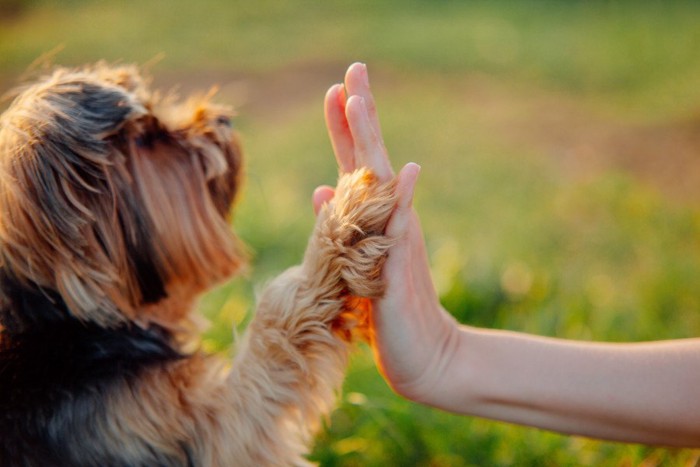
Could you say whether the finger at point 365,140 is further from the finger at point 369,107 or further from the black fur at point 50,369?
the black fur at point 50,369

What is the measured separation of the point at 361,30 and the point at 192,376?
27.3 ft

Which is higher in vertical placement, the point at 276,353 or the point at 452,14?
the point at 452,14

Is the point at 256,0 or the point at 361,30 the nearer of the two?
the point at 361,30

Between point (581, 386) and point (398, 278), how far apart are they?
25.2 inches

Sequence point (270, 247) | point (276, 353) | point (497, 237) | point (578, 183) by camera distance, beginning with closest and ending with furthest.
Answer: point (276, 353) → point (270, 247) → point (497, 237) → point (578, 183)

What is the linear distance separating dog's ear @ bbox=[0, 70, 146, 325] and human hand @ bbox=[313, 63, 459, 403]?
23.8 inches

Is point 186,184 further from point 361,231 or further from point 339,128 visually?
point 361,231

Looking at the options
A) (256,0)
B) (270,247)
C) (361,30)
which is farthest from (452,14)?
(270,247)

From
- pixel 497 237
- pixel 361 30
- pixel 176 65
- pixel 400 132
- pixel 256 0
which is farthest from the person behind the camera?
pixel 256 0

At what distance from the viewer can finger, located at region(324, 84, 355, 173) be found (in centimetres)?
205

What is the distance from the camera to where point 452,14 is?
9.91 metres

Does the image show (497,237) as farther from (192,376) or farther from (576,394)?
(192,376)

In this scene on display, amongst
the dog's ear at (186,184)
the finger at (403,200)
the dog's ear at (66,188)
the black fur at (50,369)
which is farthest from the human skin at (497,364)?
the black fur at (50,369)

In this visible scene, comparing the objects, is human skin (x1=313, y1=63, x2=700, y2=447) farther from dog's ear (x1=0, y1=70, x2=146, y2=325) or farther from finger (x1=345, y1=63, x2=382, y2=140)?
dog's ear (x1=0, y1=70, x2=146, y2=325)
